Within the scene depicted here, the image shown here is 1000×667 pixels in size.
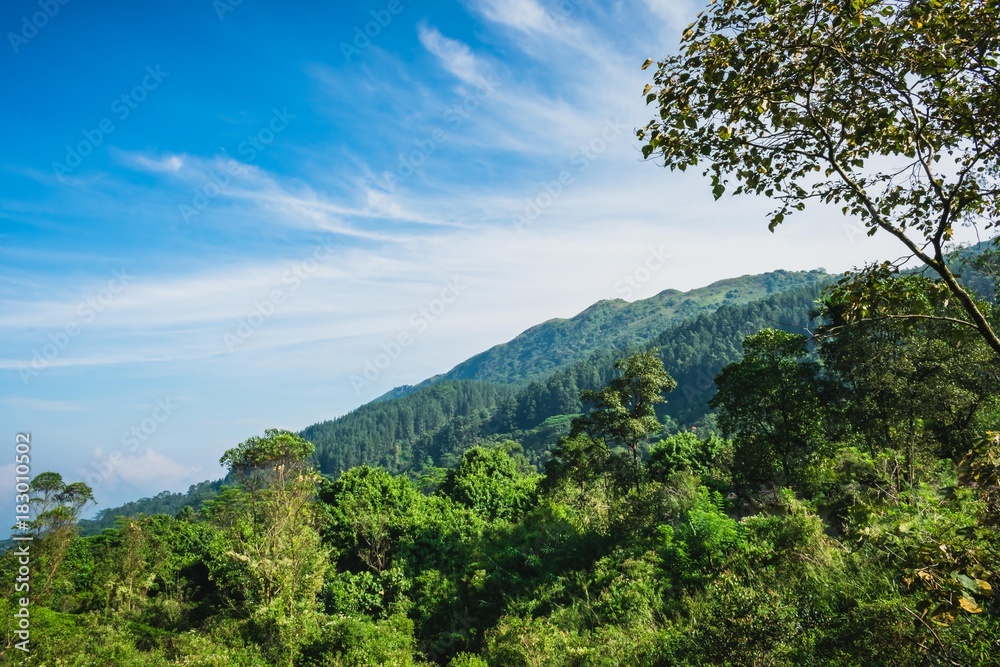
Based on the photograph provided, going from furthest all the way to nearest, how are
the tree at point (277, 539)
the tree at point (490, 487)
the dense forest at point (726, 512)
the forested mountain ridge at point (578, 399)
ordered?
the forested mountain ridge at point (578, 399) < the tree at point (490, 487) < the tree at point (277, 539) < the dense forest at point (726, 512)

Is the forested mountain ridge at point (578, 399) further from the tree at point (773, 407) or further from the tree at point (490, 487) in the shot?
the tree at point (773, 407)

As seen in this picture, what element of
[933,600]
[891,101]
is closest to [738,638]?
[933,600]

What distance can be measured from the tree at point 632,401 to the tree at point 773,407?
2658 millimetres

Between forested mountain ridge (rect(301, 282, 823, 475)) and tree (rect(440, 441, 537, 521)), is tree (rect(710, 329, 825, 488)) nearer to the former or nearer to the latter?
tree (rect(440, 441, 537, 521))

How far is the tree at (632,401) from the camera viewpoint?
20.8 m

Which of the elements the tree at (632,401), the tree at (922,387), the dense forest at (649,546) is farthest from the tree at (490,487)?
the tree at (922,387)

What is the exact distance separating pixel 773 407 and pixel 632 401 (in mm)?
5314

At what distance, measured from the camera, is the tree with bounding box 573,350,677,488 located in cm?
2081

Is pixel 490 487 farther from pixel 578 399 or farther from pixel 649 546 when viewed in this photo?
pixel 578 399

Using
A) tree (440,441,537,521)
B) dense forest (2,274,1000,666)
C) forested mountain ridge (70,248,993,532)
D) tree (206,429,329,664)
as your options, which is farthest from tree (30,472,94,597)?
forested mountain ridge (70,248,993,532)

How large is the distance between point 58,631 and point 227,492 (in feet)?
109

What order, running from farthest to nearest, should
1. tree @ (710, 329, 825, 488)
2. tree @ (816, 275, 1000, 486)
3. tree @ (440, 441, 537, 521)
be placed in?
tree @ (440, 441, 537, 521)
tree @ (710, 329, 825, 488)
tree @ (816, 275, 1000, 486)

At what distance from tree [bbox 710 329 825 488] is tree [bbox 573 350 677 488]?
266 centimetres

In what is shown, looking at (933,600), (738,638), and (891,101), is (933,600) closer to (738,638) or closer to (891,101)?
(891,101)
